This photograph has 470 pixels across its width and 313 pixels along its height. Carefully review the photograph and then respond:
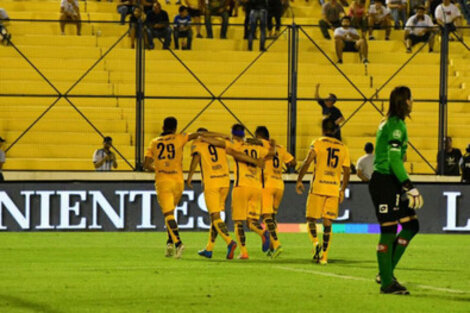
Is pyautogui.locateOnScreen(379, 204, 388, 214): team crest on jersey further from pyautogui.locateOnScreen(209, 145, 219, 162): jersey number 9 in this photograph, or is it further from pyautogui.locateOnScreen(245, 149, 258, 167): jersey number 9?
pyautogui.locateOnScreen(209, 145, 219, 162): jersey number 9

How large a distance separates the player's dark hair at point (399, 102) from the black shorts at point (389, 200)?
64 centimetres

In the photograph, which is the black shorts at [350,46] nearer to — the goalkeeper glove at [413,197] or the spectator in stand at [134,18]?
the spectator in stand at [134,18]

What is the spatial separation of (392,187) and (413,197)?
0.44m

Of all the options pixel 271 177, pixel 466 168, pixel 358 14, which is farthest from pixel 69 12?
pixel 271 177

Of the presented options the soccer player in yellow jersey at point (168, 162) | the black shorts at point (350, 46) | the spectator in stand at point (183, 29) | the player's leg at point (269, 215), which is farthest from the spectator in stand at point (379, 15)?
the soccer player in yellow jersey at point (168, 162)

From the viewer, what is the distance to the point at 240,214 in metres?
18.8

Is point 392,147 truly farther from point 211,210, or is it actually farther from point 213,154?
point 213,154

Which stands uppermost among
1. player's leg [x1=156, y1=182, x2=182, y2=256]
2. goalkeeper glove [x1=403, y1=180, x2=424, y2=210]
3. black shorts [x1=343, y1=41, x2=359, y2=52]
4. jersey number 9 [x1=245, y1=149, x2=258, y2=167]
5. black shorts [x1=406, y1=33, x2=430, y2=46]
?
black shorts [x1=406, y1=33, x2=430, y2=46]

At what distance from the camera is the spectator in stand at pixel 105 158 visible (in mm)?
27375

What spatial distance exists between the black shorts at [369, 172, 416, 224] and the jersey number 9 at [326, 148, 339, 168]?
5.25 metres

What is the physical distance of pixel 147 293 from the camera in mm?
13234

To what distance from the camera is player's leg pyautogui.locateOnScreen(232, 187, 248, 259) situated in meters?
18.6

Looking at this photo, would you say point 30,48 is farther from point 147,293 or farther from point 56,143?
point 147,293

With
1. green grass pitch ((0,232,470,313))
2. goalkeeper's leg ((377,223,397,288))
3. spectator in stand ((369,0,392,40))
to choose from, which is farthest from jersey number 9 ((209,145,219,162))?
spectator in stand ((369,0,392,40))
